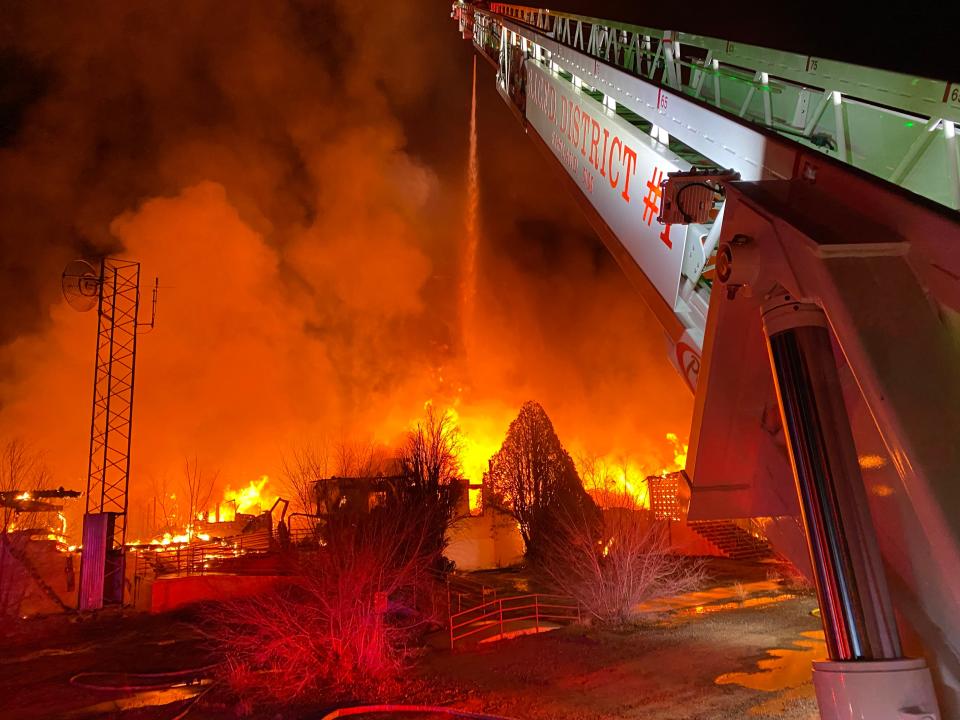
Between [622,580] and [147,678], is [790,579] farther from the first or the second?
[147,678]

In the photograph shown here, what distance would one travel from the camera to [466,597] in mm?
23438

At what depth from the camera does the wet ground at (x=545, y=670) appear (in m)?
11.4

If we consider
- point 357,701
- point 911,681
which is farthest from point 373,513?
point 911,681

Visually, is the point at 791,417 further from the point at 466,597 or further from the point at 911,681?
the point at 466,597

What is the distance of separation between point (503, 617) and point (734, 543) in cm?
1388

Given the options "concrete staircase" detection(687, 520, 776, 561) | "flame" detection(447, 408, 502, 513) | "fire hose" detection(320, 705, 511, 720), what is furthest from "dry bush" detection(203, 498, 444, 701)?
"flame" detection(447, 408, 502, 513)

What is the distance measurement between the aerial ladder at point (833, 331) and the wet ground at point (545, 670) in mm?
8019

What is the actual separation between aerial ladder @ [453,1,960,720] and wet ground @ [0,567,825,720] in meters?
8.02

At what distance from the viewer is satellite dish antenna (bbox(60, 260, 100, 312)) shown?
68.5ft

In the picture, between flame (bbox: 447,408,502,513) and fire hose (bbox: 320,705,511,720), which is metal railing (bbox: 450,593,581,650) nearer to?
fire hose (bbox: 320,705,511,720)

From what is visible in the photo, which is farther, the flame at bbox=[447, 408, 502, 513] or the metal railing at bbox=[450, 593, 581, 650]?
the flame at bbox=[447, 408, 502, 513]

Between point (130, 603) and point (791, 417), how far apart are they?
77.2 feet

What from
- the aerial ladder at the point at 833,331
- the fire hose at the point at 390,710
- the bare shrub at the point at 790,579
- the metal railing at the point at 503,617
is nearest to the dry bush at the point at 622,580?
the metal railing at the point at 503,617

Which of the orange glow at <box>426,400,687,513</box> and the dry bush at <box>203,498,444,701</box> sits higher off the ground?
the orange glow at <box>426,400,687,513</box>
